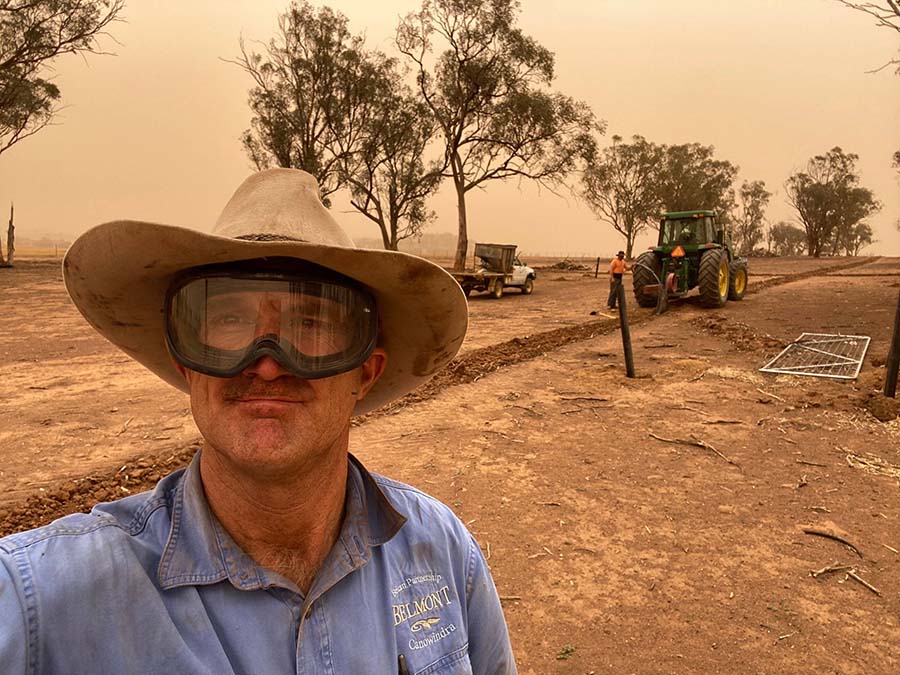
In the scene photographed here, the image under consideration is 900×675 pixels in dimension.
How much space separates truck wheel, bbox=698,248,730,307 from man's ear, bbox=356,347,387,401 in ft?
44.0

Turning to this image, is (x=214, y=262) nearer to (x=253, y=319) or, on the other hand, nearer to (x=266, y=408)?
(x=253, y=319)

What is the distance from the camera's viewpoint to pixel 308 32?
2844cm

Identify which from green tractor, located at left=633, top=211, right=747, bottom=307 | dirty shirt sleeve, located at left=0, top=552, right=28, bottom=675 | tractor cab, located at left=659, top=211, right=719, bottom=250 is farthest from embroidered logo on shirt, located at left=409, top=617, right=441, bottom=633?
tractor cab, located at left=659, top=211, right=719, bottom=250

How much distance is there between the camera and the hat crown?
1163mm

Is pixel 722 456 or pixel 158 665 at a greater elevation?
pixel 158 665

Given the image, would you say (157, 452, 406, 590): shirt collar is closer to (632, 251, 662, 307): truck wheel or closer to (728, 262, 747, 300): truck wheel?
(632, 251, 662, 307): truck wheel

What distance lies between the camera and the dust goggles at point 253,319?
44.6 inches

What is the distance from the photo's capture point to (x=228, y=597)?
1011mm

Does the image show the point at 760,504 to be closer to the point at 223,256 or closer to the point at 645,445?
the point at 645,445

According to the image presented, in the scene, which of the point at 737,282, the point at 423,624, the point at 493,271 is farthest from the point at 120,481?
the point at 493,271

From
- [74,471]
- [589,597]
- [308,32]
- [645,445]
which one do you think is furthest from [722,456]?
[308,32]

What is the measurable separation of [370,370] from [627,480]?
3.39 metres

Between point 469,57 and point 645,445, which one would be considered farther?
point 469,57

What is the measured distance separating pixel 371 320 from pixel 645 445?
429cm
